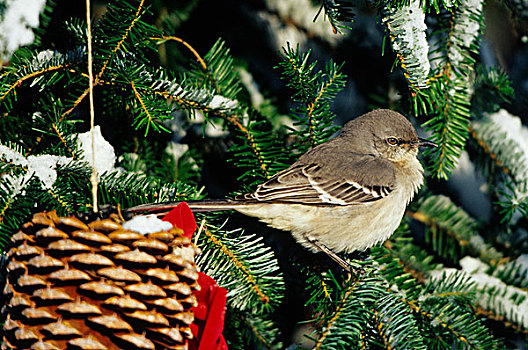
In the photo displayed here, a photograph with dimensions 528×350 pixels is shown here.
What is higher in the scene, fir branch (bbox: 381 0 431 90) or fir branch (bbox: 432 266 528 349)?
fir branch (bbox: 381 0 431 90)

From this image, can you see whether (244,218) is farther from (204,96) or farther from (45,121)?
(45,121)

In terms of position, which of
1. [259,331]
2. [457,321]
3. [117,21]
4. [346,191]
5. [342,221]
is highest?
[117,21]

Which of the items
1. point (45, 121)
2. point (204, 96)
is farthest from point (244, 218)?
Result: point (45, 121)

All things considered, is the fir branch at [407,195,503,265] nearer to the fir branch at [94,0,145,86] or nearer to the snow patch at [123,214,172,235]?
the fir branch at [94,0,145,86]

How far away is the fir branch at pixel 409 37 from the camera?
7.05 ft

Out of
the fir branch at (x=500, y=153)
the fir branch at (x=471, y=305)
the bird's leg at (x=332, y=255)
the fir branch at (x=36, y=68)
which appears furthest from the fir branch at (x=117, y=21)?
the fir branch at (x=500, y=153)

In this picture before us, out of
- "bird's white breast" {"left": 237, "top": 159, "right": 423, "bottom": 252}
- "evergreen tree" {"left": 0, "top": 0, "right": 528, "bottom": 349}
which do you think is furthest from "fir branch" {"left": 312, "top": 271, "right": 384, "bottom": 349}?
"bird's white breast" {"left": 237, "top": 159, "right": 423, "bottom": 252}

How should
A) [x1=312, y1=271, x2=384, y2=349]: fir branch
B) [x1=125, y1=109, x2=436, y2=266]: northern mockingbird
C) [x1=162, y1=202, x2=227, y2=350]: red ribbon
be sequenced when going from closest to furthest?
[x1=162, y1=202, x2=227, y2=350]: red ribbon, [x1=312, y1=271, x2=384, y2=349]: fir branch, [x1=125, y1=109, x2=436, y2=266]: northern mockingbird

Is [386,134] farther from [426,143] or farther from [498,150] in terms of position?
[498,150]

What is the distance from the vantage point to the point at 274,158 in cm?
271

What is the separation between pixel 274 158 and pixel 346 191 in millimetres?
500

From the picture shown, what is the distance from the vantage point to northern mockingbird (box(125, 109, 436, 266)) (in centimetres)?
277

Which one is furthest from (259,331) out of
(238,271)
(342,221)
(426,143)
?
(426,143)

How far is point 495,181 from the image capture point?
3129mm
